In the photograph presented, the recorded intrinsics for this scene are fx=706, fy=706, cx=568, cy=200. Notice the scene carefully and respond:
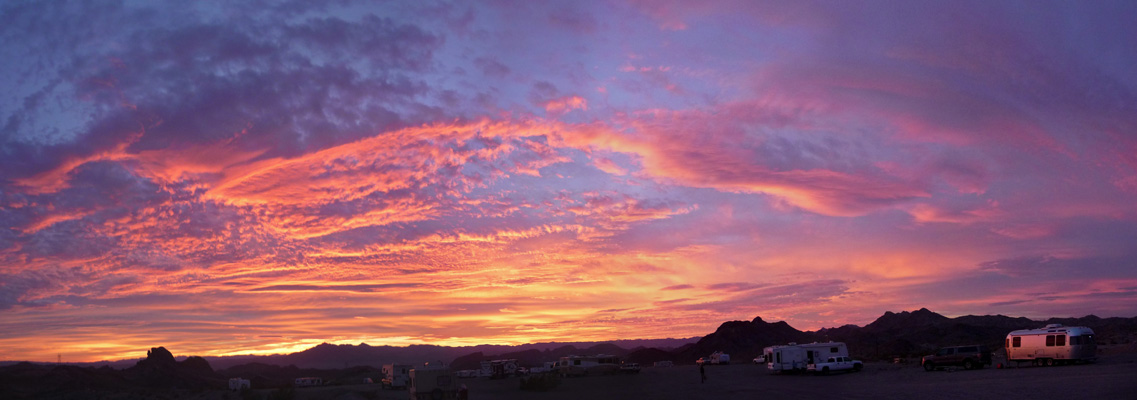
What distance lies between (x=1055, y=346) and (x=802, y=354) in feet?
50.5

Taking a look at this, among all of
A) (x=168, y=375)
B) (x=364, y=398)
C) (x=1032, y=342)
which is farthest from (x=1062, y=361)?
(x=168, y=375)

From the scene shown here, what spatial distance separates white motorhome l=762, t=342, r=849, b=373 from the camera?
50.7m

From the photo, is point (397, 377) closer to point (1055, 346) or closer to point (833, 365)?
point (833, 365)

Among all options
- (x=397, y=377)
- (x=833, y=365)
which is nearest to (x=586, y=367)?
(x=397, y=377)

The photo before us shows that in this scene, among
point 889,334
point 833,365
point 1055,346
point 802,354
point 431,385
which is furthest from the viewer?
point 889,334

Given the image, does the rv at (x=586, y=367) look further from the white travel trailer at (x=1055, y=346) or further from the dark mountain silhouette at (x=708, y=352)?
the white travel trailer at (x=1055, y=346)

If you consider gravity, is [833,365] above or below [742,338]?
above

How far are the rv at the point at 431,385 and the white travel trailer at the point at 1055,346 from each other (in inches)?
1351

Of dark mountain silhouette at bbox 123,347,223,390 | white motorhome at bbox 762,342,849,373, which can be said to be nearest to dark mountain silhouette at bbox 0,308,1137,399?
dark mountain silhouette at bbox 123,347,223,390

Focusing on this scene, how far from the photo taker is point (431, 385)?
35781 millimetres

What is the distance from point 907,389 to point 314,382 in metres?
70.7

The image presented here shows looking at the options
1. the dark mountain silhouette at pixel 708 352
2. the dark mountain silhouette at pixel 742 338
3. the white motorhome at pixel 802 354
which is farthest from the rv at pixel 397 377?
the dark mountain silhouette at pixel 742 338

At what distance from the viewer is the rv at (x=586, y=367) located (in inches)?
2965

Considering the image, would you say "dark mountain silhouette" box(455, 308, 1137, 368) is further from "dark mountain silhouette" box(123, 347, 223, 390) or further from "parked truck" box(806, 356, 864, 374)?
"dark mountain silhouette" box(123, 347, 223, 390)
